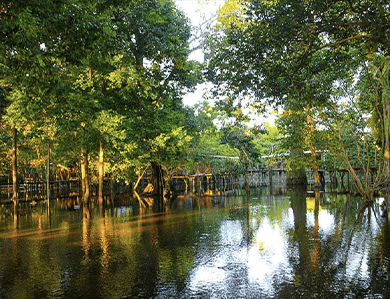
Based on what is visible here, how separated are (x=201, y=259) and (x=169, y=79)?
16494 millimetres

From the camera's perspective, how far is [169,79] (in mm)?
22375

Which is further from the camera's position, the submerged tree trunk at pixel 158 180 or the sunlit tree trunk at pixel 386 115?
the submerged tree trunk at pixel 158 180

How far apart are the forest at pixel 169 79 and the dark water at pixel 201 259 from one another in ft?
13.4

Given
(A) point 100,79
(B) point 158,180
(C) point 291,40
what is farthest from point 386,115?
(B) point 158,180

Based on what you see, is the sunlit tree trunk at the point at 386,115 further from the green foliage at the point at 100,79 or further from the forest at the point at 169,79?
the green foliage at the point at 100,79

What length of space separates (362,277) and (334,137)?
13131 millimetres

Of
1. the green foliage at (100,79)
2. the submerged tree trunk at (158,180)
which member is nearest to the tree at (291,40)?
the green foliage at (100,79)

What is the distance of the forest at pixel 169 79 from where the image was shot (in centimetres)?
836

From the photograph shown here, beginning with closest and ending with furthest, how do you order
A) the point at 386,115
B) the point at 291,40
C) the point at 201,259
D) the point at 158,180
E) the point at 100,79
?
the point at 201,259 → the point at 291,40 → the point at 386,115 → the point at 100,79 → the point at 158,180

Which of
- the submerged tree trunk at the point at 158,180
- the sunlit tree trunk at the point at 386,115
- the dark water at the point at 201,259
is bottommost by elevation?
the dark water at the point at 201,259

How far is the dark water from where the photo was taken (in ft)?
18.2

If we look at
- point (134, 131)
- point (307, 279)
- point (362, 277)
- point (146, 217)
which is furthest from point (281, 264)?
point (134, 131)

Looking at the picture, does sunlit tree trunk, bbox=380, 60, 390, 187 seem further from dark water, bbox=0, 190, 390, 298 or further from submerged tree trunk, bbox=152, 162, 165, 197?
submerged tree trunk, bbox=152, 162, 165, 197

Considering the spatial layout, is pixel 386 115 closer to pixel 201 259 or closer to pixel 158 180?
pixel 201 259
